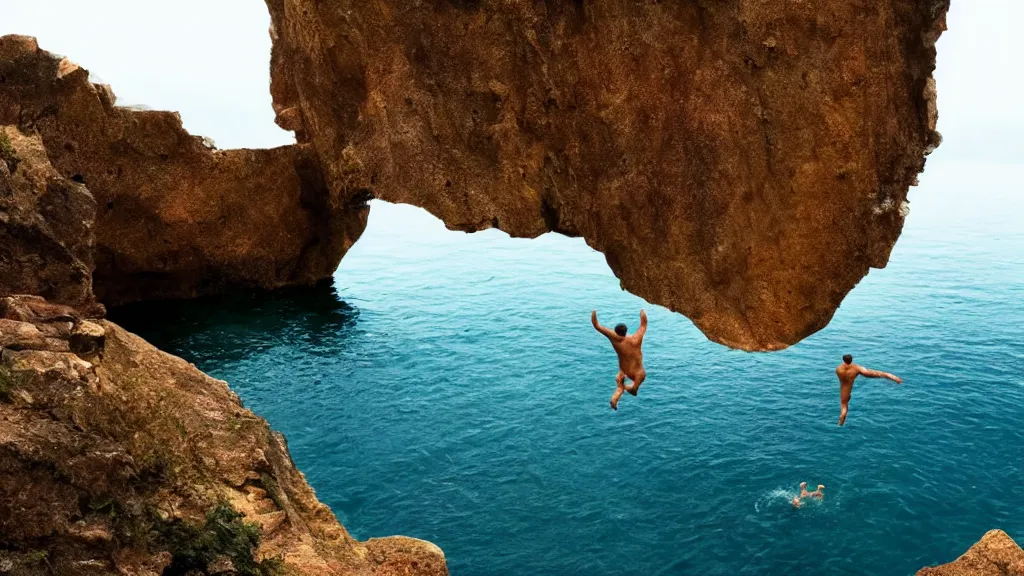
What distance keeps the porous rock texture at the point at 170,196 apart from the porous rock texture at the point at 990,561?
20783 mm

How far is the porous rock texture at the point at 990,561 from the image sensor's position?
463 inches

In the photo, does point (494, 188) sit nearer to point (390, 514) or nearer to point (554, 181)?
point (554, 181)

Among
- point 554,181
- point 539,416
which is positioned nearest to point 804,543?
point 539,416

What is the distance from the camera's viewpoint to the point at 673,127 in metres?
14.1

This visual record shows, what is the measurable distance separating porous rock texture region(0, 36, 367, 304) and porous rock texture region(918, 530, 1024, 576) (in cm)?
2078

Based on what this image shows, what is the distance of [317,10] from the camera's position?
60.1 feet

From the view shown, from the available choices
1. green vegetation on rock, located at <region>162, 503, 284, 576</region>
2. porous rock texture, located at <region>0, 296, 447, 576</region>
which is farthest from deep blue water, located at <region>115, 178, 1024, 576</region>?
green vegetation on rock, located at <region>162, 503, 284, 576</region>

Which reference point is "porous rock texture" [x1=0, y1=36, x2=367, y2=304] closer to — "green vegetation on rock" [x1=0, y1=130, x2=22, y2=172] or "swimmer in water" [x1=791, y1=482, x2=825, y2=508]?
"green vegetation on rock" [x1=0, y1=130, x2=22, y2=172]

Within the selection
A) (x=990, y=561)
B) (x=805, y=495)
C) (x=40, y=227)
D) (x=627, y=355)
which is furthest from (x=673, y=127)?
(x=40, y=227)

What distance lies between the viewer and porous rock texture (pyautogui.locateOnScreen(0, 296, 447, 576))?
6938 mm

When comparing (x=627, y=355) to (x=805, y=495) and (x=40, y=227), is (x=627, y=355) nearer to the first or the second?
(x=805, y=495)

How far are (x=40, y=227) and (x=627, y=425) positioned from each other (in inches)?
529

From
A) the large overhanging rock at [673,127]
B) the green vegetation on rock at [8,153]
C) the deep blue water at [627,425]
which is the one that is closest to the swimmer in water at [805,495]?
the deep blue water at [627,425]

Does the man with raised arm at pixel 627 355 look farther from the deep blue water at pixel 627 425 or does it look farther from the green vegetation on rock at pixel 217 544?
the green vegetation on rock at pixel 217 544
